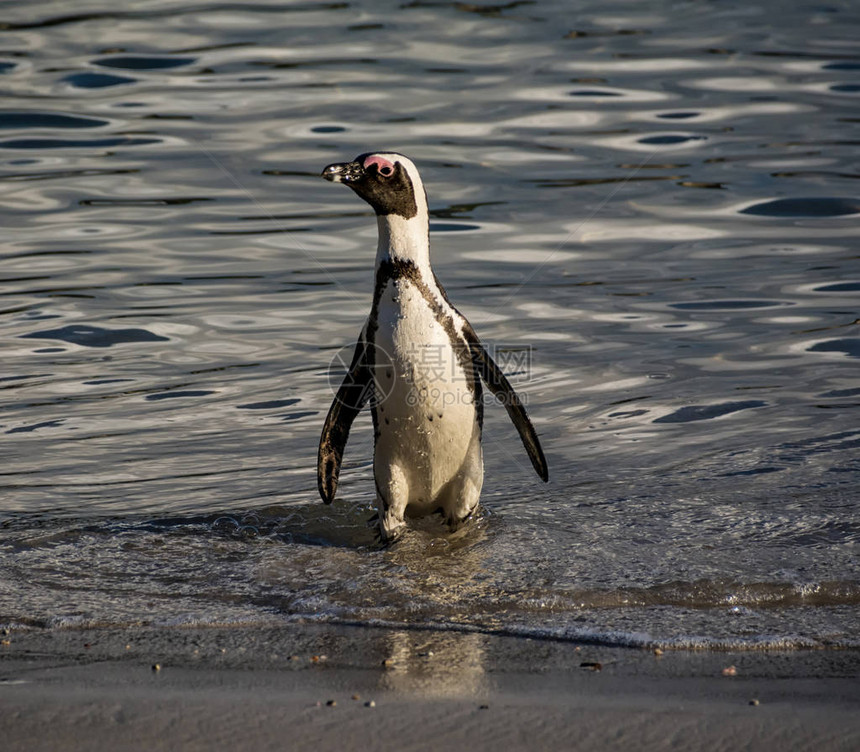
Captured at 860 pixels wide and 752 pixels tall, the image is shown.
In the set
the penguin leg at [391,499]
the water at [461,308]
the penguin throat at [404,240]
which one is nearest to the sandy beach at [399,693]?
the water at [461,308]

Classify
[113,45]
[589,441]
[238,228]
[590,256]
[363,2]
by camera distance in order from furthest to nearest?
[363,2] → [113,45] → [238,228] → [590,256] → [589,441]

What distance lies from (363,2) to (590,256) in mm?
11226

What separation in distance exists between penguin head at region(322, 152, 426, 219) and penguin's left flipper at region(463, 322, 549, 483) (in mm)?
522

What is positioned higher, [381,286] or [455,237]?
[381,286]

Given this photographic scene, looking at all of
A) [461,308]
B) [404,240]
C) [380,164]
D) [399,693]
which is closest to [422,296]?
[404,240]

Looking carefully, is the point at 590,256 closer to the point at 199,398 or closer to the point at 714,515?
the point at 199,398

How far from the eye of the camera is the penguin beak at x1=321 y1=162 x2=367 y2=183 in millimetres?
4480

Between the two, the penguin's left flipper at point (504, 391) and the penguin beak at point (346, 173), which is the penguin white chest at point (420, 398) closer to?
the penguin's left flipper at point (504, 391)

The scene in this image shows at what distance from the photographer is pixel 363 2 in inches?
754

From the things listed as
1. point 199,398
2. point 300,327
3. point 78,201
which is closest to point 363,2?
point 78,201

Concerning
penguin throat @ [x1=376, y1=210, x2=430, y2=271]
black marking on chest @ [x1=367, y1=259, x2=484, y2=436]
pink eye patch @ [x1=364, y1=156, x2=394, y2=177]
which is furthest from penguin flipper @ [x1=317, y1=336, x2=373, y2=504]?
pink eye patch @ [x1=364, y1=156, x2=394, y2=177]

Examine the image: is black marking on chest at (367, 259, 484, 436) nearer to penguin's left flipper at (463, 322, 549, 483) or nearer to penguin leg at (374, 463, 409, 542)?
penguin's left flipper at (463, 322, 549, 483)

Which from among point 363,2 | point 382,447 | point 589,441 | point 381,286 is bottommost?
point 589,441

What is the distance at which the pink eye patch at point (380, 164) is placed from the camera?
14.8 ft
